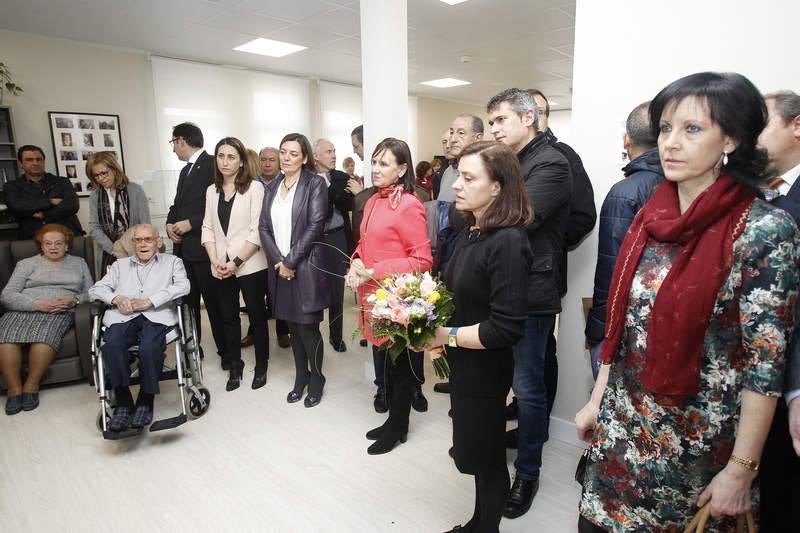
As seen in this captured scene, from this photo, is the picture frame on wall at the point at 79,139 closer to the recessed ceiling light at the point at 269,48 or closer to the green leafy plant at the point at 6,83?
the green leafy plant at the point at 6,83

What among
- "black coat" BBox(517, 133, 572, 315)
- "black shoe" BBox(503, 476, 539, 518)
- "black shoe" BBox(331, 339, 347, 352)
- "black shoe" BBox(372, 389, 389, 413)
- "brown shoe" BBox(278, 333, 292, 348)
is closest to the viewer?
"black coat" BBox(517, 133, 572, 315)

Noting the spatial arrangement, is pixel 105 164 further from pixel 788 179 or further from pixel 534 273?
pixel 788 179

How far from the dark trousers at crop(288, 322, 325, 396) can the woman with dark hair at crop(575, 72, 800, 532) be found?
223cm

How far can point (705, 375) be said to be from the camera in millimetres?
1103

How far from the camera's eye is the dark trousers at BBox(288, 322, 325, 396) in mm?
3162

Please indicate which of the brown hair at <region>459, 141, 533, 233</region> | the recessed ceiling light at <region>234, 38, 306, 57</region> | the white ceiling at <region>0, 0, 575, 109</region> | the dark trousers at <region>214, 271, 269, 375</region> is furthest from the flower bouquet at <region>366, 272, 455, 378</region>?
the recessed ceiling light at <region>234, 38, 306, 57</region>

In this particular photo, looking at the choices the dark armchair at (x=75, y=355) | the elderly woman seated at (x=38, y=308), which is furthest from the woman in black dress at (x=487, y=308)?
the elderly woman seated at (x=38, y=308)

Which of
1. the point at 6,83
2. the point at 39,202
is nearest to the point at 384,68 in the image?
the point at 39,202

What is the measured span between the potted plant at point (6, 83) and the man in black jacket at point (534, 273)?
575 centimetres

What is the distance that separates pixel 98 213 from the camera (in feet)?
12.7

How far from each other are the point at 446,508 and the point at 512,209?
4.79 feet

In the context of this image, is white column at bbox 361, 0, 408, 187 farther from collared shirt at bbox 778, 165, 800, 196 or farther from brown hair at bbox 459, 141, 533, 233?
collared shirt at bbox 778, 165, 800, 196

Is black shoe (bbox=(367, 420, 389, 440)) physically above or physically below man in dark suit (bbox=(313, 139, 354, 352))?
below

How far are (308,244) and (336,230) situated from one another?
0.43m
